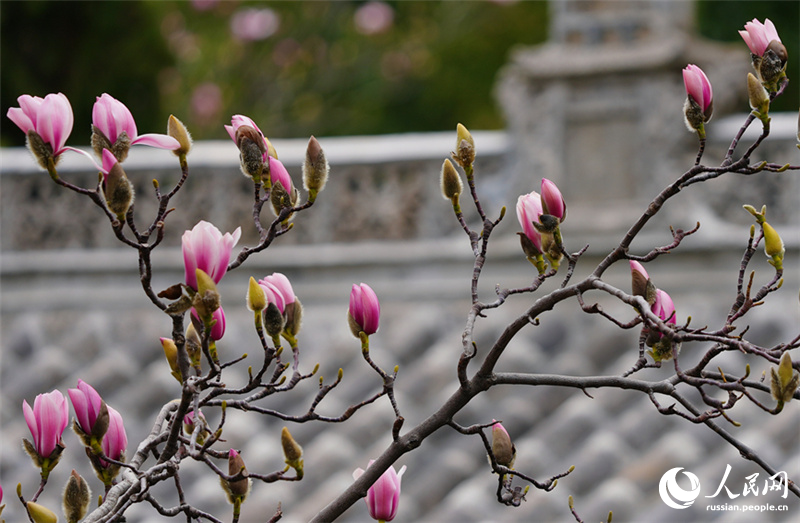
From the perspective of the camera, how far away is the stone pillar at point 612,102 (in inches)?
159

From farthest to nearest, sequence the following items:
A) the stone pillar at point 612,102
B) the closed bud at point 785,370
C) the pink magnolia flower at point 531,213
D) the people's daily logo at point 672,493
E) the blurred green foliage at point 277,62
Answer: the blurred green foliage at point 277,62 < the stone pillar at point 612,102 < the people's daily logo at point 672,493 < the pink magnolia flower at point 531,213 < the closed bud at point 785,370

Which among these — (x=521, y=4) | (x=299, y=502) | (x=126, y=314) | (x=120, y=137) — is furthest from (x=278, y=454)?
(x=521, y=4)

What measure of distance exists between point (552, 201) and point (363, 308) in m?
0.26

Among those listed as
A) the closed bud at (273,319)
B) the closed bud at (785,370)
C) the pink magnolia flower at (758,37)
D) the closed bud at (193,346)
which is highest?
the pink magnolia flower at (758,37)

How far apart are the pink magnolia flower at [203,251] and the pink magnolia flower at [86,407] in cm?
19

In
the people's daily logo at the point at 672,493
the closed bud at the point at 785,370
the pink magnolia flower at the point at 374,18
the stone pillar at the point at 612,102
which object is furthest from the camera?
the pink magnolia flower at the point at 374,18

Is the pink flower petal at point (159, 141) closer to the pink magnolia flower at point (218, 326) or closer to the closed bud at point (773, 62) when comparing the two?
the pink magnolia flower at point (218, 326)

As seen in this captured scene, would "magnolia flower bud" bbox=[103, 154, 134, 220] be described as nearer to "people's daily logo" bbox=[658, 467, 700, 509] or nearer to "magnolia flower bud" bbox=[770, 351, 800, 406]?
"magnolia flower bud" bbox=[770, 351, 800, 406]

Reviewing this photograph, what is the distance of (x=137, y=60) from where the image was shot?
20.5 ft

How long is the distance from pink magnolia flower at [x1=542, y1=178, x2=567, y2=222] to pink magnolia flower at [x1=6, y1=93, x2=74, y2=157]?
21.9 inches

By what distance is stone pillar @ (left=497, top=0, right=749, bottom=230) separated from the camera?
13.3 feet

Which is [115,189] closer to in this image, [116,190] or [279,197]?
[116,190]

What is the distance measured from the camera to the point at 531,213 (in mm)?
1229

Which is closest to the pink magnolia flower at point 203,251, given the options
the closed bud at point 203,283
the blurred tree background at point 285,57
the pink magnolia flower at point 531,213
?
the closed bud at point 203,283
